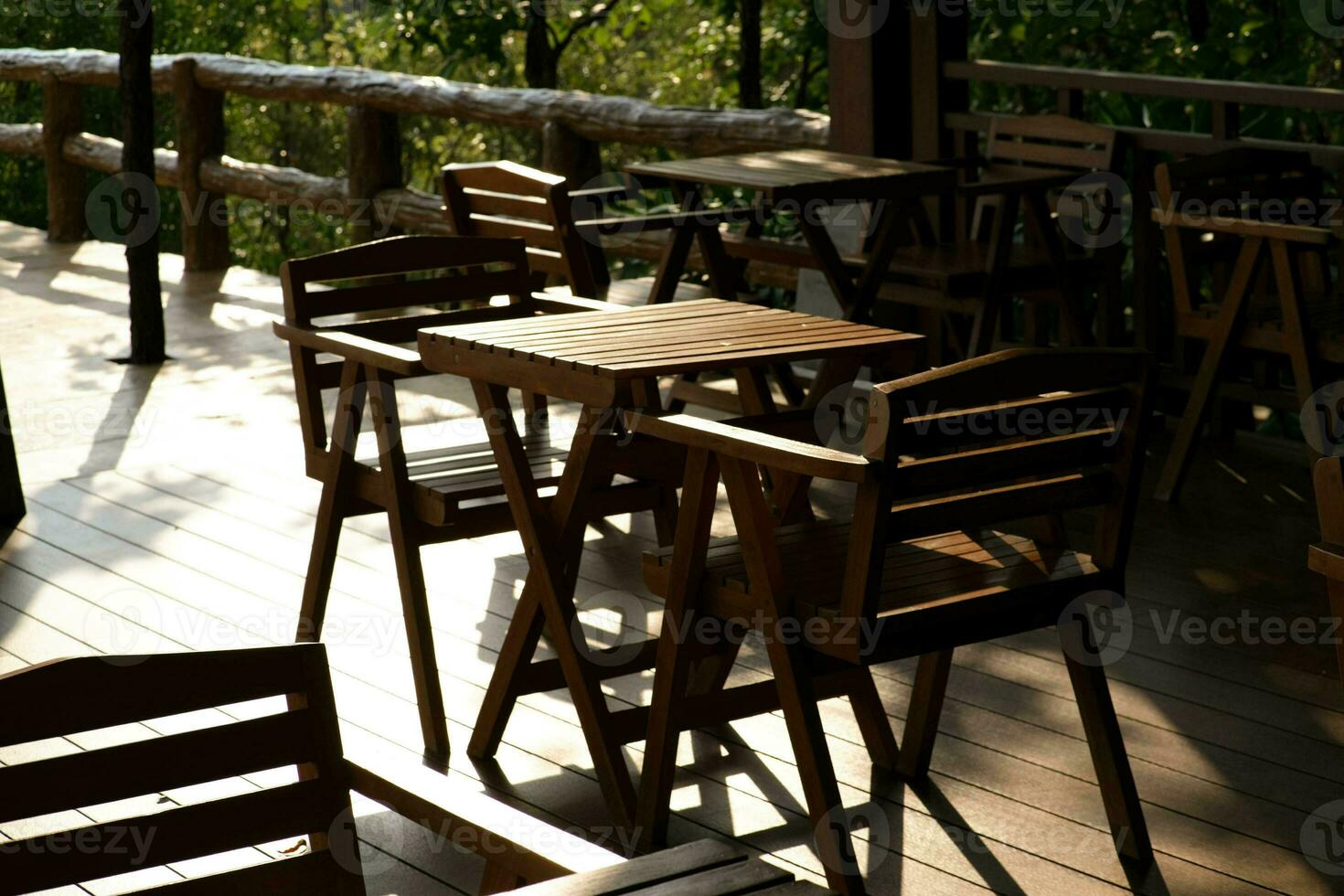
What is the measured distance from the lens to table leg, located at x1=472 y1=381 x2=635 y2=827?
8.68 ft

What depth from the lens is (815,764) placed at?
230 centimetres

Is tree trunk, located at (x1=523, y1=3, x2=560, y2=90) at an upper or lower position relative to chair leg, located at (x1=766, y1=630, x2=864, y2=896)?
upper

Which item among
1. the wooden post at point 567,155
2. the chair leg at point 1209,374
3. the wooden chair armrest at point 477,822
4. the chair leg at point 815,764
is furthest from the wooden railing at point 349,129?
the wooden chair armrest at point 477,822

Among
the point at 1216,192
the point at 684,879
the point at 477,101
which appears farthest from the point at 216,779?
the point at 477,101

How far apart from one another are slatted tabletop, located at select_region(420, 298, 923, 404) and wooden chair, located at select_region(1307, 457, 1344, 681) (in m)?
0.77

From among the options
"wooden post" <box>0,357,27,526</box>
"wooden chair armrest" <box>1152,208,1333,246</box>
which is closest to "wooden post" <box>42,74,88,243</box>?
"wooden post" <box>0,357,27,526</box>

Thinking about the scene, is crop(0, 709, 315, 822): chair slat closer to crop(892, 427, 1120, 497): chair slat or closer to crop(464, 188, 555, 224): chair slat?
crop(892, 427, 1120, 497): chair slat

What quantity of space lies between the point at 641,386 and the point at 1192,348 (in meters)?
2.39

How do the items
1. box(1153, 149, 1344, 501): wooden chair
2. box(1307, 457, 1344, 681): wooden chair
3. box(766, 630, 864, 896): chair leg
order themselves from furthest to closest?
box(1153, 149, 1344, 501): wooden chair < box(766, 630, 864, 896): chair leg < box(1307, 457, 1344, 681): wooden chair

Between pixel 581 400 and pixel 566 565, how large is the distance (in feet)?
1.24

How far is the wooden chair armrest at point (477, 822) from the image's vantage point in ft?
5.12

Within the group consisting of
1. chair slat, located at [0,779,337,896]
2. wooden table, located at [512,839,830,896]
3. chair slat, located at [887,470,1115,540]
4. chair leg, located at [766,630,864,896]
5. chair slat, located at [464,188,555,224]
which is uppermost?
chair slat, located at [464,188,555,224]

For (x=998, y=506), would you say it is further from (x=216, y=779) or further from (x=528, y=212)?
(x=528, y=212)

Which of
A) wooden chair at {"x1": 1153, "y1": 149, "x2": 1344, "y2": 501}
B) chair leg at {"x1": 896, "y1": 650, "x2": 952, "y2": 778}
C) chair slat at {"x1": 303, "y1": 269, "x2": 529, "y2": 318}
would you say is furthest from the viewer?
wooden chair at {"x1": 1153, "y1": 149, "x2": 1344, "y2": 501}
